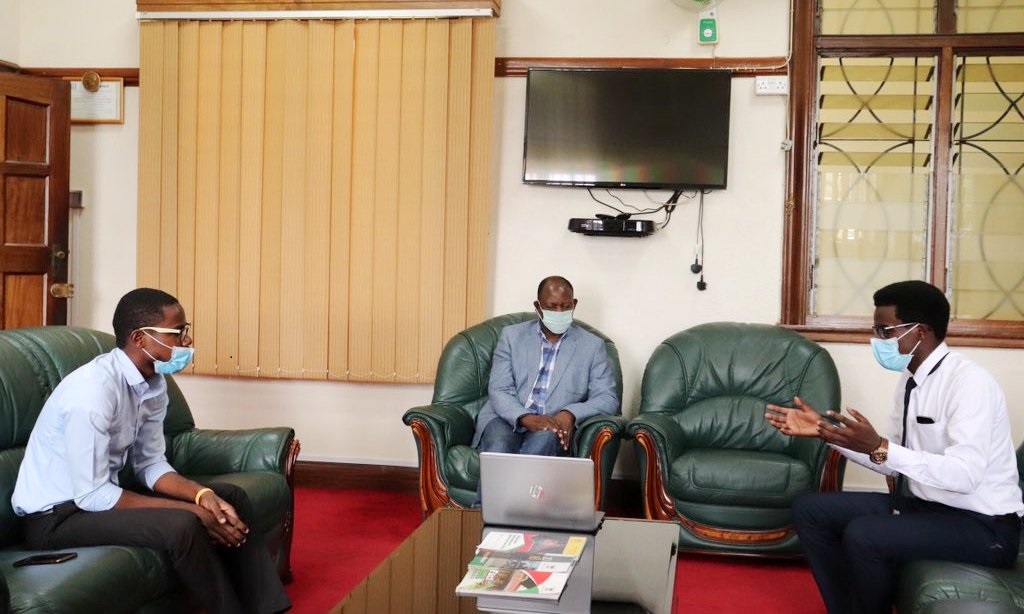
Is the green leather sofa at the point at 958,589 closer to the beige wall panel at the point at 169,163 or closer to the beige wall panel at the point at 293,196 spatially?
the beige wall panel at the point at 293,196

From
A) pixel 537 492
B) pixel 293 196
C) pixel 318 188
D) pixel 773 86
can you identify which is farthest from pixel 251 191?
pixel 537 492

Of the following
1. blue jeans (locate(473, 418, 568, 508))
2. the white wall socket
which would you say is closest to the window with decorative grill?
the white wall socket

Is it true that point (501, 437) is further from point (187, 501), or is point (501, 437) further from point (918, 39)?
point (918, 39)

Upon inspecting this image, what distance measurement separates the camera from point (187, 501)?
2871 millimetres

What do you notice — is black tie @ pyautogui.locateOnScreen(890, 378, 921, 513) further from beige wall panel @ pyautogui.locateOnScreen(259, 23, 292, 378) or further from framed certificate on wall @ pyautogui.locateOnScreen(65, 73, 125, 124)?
framed certificate on wall @ pyautogui.locateOnScreen(65, 73, 125, 124)

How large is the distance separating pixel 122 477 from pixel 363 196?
217 centimetres

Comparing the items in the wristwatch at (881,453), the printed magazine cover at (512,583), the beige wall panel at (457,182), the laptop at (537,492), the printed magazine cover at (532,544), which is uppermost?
the beige wall panel at (457,182)

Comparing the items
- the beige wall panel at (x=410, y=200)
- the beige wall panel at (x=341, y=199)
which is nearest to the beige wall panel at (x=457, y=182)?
the beige wall panel at (x=410, y=200)

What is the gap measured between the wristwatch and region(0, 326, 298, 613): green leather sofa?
74.0 inches

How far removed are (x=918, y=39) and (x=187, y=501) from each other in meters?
3.96

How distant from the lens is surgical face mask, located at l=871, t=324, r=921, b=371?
3.01 m

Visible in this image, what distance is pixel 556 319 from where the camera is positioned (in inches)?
166

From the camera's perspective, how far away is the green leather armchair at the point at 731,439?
12.8ft

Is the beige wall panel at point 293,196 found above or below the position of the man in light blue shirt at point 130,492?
above
